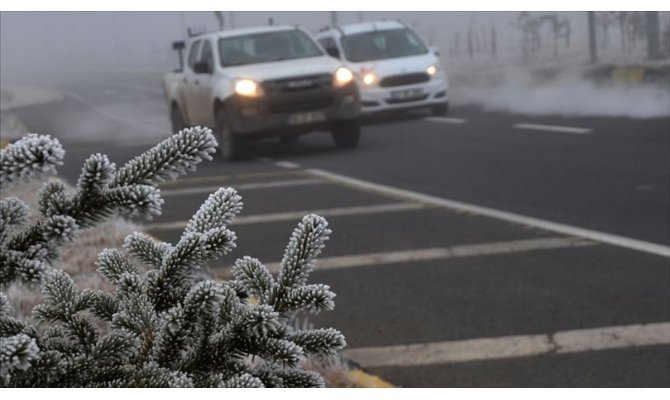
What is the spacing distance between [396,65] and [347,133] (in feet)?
30.7

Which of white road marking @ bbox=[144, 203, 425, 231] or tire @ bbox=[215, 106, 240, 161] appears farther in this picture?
white road marking @ bbox=[144, 203, 425, 231]

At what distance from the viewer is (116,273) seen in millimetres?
1915

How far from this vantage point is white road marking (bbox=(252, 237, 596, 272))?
7.66 metres

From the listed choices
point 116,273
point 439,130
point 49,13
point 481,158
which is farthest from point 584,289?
point 439,130

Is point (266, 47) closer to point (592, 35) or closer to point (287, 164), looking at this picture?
point (287, 164)

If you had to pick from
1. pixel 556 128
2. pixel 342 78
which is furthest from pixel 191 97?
pixel 556 128

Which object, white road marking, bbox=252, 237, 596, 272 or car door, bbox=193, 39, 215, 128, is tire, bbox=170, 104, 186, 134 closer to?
car door, bbox=193, 39, 215, 128

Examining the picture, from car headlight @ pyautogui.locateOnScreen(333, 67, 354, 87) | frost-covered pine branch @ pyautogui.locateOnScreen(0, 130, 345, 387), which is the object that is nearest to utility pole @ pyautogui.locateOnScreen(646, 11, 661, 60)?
car headlight @ pyautogui.locateOnScreen(333, 67, 354, 87)

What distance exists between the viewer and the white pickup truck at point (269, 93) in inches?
286

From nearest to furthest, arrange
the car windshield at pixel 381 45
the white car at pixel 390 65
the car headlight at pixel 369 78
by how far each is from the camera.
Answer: the white car at pixel 390 65 < the car headlight at pixel 369 78 < the car windshield at pixel 381 45

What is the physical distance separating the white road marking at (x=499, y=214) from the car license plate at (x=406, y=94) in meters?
8.16

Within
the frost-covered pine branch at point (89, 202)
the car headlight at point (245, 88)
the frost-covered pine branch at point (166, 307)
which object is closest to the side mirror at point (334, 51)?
the car headlight at point (245, 88)

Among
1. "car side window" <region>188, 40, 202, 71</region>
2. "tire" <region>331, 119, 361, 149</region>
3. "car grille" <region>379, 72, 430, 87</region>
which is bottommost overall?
"car grille" <region>379, 72, 430, 87</region>

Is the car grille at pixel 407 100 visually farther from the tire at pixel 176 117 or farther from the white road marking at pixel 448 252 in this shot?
the tire at pixel 176 117
